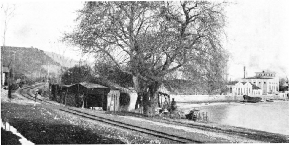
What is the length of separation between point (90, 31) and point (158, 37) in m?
2.01

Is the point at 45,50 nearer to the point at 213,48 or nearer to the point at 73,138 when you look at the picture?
the point at 73,138

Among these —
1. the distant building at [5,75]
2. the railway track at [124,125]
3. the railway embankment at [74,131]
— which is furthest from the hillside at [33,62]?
the railway embankment at [74,131]

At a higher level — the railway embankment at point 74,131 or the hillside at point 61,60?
the hillside at point 61,60

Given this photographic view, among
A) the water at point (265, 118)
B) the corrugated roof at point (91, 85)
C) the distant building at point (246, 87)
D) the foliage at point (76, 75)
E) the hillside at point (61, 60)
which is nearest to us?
the hillside at point (61, 60)

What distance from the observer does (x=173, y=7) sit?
967cm

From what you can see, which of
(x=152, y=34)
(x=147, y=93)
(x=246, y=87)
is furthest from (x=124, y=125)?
(x=246, y=87)

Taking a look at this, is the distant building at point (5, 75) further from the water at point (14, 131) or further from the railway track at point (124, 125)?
the water at point (14, 131)

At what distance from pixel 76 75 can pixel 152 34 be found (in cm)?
271

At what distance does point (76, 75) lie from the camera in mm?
8039

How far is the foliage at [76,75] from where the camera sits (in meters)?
7.84

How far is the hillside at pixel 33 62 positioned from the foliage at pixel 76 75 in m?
0.21

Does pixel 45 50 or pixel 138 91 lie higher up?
pixel 45 50

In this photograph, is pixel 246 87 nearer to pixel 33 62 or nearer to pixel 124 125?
pixel 124 125

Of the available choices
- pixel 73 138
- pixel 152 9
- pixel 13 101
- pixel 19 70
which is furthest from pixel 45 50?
pixel 152 9
